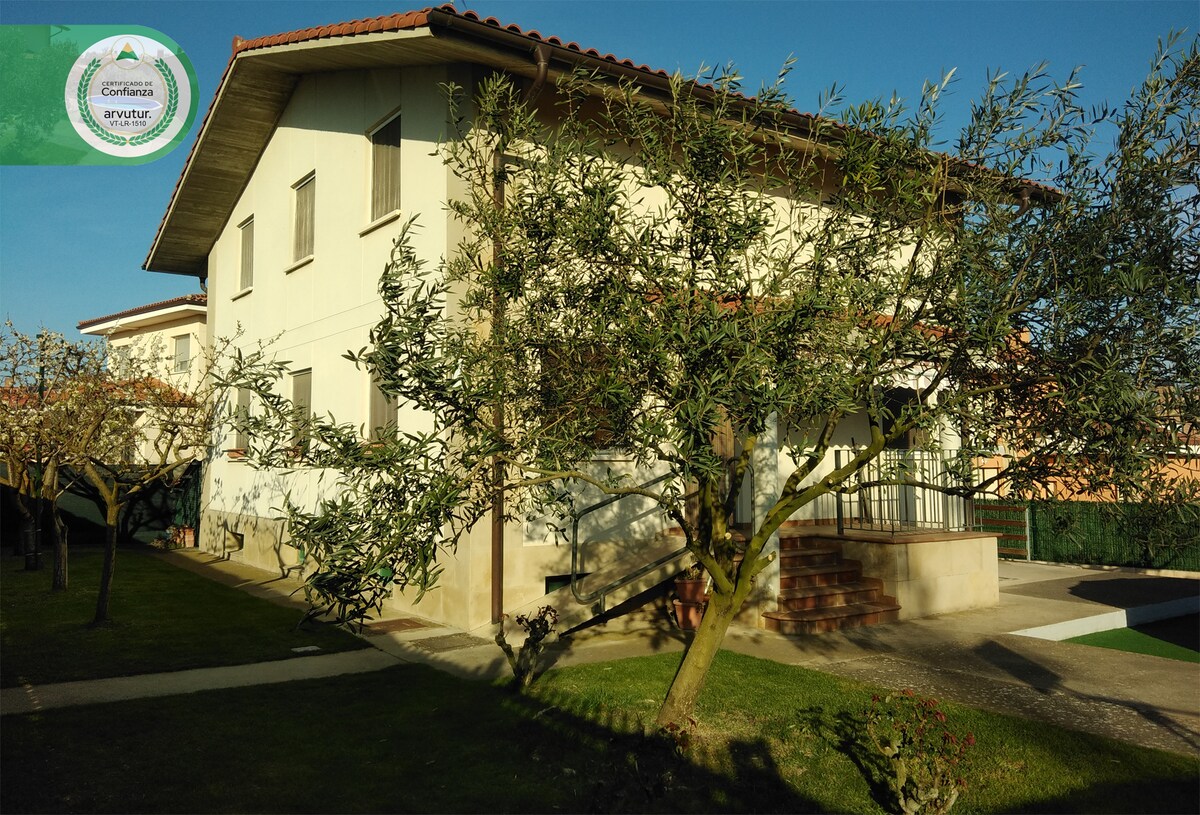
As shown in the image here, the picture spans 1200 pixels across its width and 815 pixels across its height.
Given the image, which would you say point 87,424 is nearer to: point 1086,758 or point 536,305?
point 536,305

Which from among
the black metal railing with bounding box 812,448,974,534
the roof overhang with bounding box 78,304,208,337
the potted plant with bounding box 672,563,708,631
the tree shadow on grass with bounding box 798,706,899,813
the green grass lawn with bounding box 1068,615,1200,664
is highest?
the roof overhang with bounding box 78,304,208,337

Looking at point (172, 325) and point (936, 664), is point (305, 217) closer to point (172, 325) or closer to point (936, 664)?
point (936, 664)

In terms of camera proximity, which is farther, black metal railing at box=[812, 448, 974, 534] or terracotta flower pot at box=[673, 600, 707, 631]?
black metal railing at box=[812, 448, 974, 534]

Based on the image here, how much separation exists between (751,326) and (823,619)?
245 inches

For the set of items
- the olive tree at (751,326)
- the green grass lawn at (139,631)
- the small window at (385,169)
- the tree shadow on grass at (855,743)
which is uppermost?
the small window at (385,169)

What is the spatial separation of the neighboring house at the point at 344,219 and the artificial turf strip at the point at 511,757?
1970mm

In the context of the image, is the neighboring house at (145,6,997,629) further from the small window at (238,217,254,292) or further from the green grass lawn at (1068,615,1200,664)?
the green grass lawn at (1068,615,1200,664)

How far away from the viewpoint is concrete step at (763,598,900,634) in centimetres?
1001

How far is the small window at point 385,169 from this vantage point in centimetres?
1188

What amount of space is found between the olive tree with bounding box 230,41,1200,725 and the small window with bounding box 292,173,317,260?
29.3 ft

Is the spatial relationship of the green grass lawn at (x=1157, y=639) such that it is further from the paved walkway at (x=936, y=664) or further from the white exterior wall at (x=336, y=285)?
the white exterior wall at (x=336, y=285)

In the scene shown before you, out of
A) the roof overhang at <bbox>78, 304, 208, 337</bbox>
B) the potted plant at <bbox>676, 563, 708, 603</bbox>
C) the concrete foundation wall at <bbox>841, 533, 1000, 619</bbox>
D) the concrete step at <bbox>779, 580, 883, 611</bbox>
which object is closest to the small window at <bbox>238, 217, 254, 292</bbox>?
the roof overhang at <bbox>78, 304, 208, 337</bbox>

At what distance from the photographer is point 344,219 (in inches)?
509

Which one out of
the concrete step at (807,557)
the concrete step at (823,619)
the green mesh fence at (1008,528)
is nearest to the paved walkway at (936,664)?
the concrete step at (823,619)
